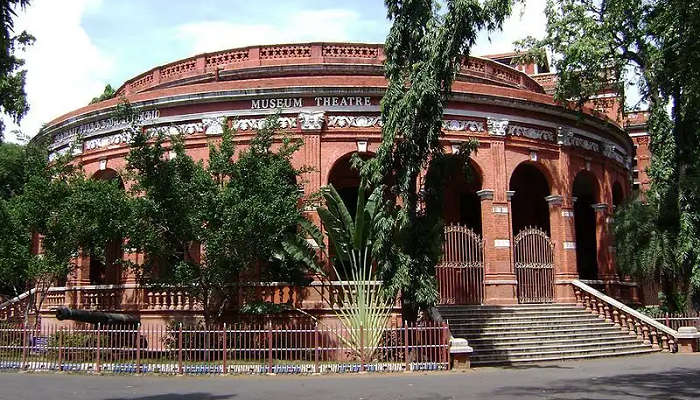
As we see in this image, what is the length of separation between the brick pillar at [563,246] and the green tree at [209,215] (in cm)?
909

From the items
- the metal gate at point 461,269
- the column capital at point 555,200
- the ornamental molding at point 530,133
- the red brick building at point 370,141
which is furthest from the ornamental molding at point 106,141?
the column capital at point 555,200

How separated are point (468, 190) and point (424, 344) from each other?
30.7ft

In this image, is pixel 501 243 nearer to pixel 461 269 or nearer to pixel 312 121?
pixel 461 269

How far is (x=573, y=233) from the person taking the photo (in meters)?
21.5

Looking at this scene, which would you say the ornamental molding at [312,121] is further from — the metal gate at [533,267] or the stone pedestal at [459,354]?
the stone pedestal at [459,354]

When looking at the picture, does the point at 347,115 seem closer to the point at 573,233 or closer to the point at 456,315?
the point at 456,315

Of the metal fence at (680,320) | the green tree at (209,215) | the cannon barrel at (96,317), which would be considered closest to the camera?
the cannon barrel at (96,317)

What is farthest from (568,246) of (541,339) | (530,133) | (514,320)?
(541,339)

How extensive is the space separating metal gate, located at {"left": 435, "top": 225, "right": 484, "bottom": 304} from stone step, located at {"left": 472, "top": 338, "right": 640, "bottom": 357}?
8.15 feet

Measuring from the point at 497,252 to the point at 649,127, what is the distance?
6326 millimetres

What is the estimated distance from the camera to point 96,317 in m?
16.7

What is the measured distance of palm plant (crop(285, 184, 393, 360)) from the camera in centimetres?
1534

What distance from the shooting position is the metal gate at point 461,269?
1888 cm

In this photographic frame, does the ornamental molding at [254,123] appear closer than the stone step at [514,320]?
No
